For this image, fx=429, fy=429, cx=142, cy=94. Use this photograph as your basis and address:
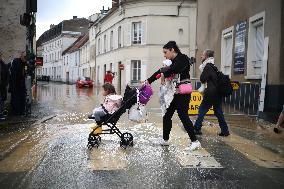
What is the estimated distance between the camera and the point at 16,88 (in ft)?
42.5

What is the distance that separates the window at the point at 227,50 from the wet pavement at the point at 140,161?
903 centimetres

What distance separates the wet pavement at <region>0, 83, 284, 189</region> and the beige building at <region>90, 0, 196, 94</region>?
29301 millimetres

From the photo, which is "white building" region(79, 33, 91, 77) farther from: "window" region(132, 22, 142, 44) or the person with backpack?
the person with backpack

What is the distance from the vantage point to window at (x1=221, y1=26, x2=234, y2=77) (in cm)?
1861

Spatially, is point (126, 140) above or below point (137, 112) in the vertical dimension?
below

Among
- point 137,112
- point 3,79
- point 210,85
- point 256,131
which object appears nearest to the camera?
point 137,112

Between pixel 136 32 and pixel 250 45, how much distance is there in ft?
84.0

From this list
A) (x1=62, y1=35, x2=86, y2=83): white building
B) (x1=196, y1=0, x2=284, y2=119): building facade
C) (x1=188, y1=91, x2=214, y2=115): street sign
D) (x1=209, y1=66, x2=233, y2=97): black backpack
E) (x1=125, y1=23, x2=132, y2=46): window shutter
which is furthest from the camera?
(x1=62, y1=35, x2=86, y2=83): white building

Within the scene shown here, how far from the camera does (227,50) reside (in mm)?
19156

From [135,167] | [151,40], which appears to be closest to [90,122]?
[135,167]

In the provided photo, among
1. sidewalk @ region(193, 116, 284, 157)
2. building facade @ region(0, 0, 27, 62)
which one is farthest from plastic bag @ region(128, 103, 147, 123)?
building facade @ region(0, 0, 27, 62)

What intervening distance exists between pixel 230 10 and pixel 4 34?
31.0 ft

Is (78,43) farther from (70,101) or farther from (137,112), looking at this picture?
(137,112)

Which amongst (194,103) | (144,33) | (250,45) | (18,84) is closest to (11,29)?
(18,84)
